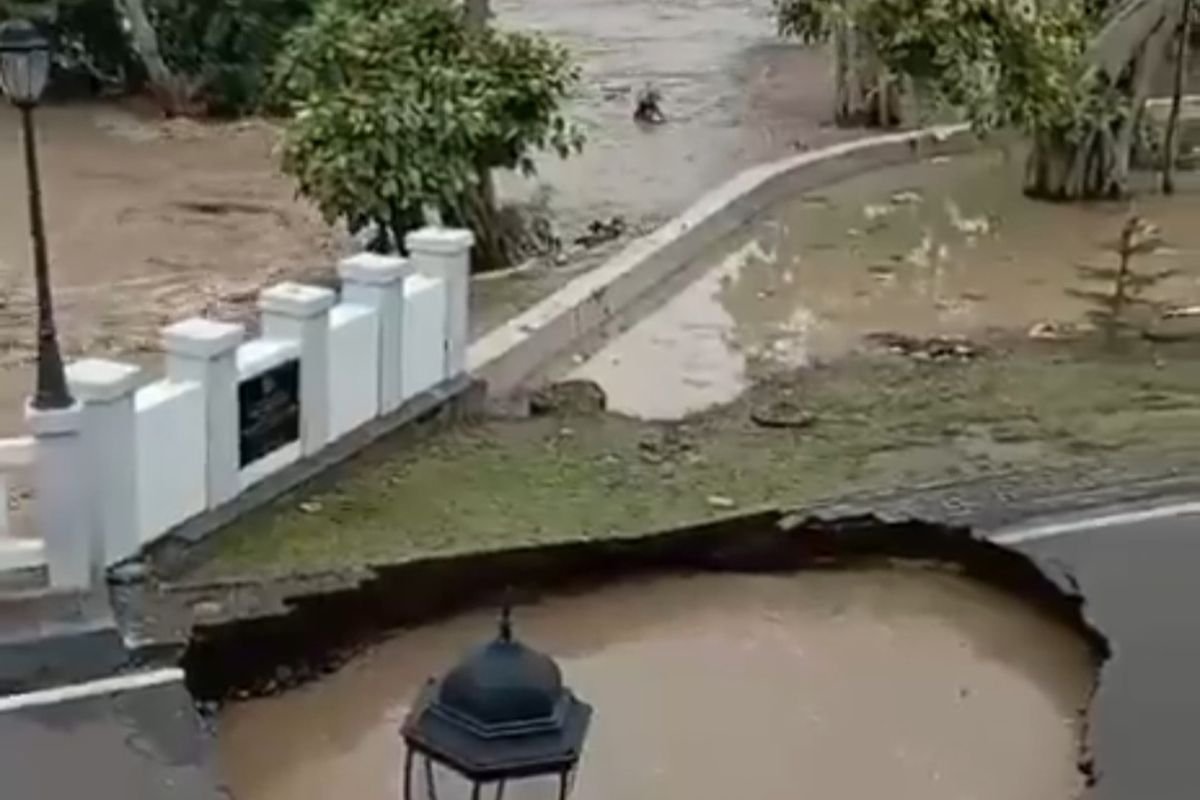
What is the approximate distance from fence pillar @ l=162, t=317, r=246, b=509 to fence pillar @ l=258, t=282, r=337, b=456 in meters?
0.50

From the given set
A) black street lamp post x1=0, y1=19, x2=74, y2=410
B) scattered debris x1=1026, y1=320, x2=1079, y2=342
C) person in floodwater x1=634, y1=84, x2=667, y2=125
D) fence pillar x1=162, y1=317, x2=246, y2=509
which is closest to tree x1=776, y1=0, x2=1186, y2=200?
scattered debris x1=1026, y1=320, x2=1079, y2=342

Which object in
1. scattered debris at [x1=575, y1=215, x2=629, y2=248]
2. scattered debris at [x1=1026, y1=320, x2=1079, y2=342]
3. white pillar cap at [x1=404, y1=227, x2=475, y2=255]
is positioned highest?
white pillar cap at [x1=404, y1=227, x2=475, y2=255]

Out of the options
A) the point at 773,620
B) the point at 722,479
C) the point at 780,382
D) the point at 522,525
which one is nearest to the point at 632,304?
the point at 780,382

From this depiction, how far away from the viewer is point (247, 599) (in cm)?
775

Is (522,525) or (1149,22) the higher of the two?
(1149,22)

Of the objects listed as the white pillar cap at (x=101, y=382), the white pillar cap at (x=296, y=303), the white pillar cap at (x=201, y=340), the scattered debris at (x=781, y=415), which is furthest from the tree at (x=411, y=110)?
the white pillar cap at (x=101, y=382)

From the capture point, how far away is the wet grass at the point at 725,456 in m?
8.65

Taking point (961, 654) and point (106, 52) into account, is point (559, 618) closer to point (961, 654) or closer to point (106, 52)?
point (961, 654)

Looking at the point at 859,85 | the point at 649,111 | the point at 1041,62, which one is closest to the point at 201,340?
the point at 1041,62

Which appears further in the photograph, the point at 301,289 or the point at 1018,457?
the point at 1018,457

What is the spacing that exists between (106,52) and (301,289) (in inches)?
644

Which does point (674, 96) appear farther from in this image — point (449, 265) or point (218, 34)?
point (449, 265)

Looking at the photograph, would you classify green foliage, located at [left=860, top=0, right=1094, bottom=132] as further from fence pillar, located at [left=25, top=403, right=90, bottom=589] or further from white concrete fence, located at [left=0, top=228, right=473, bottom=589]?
fence pillar, located at [left=25, top=403, right=90, bottom=589]

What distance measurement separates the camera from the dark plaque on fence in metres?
8.94
